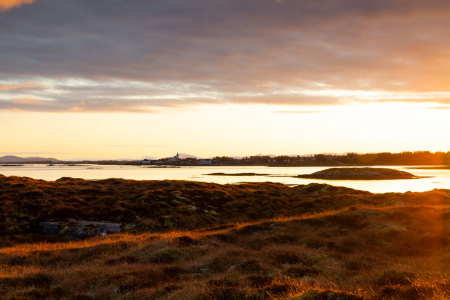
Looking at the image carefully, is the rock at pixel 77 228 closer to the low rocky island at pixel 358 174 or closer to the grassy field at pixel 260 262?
the grassy field at pixel 260 262

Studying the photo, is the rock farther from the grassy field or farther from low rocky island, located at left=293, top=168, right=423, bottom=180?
low rocky island, located at left=293, top=168, right=423, bottom=180

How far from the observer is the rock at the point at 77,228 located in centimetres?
3080

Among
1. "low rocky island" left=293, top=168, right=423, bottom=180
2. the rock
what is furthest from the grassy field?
"low rocky island" left=293, top=168, right=423, bottom=180

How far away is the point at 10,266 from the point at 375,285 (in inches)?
→ 733

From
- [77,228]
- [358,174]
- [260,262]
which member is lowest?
[358,174]

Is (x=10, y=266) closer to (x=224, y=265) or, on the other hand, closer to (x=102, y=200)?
(x=224, y=265)

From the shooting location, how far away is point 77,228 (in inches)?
1244

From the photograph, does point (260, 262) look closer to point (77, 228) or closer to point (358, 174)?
point (77, 228)

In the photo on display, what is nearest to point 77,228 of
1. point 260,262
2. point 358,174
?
point 260,262

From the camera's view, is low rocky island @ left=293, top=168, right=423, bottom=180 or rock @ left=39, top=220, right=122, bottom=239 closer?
rock @ left=39, top=220, right=122, bottom=239

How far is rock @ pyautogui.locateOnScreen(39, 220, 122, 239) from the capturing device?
30.8 meters

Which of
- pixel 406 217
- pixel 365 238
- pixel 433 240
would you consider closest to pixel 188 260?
pixel 365 238

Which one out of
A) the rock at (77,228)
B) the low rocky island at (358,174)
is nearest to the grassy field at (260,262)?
the rock at (77,228)

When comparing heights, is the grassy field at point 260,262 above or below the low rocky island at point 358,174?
above
